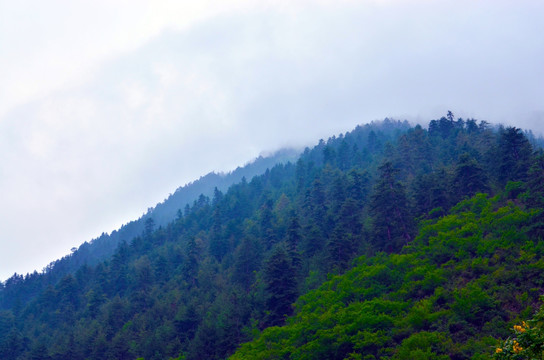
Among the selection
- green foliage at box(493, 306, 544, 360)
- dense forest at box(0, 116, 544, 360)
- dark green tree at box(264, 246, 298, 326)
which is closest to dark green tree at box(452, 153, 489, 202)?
dense forest at box(0, 116, 544, 360)

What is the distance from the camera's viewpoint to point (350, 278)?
39.6 m

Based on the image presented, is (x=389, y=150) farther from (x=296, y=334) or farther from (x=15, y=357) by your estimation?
(x=15, y=357)

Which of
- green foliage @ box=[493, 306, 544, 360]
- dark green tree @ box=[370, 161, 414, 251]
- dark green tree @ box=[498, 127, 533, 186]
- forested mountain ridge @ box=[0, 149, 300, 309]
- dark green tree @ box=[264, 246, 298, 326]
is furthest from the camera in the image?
forested mountain ridge @ box=[0, 149, 300, 309]

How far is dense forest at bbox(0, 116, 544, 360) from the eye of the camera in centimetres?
2859

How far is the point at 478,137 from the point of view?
233 feet

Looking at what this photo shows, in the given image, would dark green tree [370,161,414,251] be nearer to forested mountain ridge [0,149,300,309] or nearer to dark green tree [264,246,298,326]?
dark green tree [264,246,298,326]

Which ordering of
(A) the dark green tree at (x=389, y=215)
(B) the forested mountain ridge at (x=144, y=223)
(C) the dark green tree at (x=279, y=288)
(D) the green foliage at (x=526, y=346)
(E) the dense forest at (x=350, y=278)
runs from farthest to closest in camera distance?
(B) the forested mountain ridge at (x=144, y=223), (A) the dark green tree at (x=389, y=215), (C) the dark green tree at (x=279, y=288), (E) the dense forest at (x=350, y=278), (D) the green foliage at (x=526, y=346)

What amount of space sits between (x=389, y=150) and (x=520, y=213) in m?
42.6

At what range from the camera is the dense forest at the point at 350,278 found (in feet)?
93.8

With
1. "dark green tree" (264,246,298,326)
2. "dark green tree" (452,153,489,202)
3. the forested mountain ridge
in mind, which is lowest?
"dark green tree" (264,246,298,326)

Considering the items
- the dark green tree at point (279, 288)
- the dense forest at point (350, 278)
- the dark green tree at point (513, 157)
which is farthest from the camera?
the dark green tree at point (513, 157)

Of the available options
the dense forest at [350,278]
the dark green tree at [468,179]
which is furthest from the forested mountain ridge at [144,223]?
the dark green tree at [468,179]

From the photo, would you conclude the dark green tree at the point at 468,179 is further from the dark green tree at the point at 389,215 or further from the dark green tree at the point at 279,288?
the dark green tree at the point at 279,288

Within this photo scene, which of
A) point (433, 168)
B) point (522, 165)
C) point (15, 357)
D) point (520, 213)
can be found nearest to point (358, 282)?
point (520, 213)
